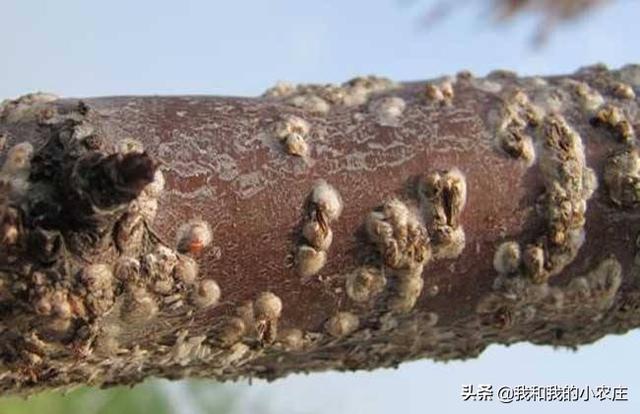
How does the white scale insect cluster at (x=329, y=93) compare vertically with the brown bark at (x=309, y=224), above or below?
above

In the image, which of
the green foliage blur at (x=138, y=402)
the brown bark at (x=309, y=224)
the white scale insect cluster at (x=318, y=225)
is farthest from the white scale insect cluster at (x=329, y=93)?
the green foliage blur at (x=138, y=402)

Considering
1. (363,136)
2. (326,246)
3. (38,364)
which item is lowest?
(38,364)

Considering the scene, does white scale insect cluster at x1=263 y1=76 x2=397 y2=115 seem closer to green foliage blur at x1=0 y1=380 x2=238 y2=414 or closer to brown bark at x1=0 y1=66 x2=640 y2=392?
brown bark at x1=0 y1=66 x2=640 y2=392

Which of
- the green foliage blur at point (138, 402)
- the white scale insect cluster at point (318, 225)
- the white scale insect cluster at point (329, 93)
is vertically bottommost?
the green foliage blur at point (138, 402)

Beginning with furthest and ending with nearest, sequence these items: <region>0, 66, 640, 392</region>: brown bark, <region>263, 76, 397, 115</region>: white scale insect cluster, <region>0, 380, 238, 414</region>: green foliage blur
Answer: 1. <region>0, 380, 238, 414</region>: green foliage blur
2. <region>263, 76, 397, 115</region>: white scale insect cluster
3. <region>0, 66, 640, 392</region>: brown bark

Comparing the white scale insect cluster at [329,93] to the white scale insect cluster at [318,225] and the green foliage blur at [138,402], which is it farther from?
the green foliage blur at [138,402]

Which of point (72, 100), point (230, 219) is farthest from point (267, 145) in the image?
point (72, 100)

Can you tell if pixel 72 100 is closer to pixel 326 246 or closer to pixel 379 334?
pixel 326 246

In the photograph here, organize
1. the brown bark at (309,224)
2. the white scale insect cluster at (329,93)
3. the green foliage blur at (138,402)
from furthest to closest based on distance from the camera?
1. the green foliage blur at (138,402)
2. the white scale insect cluster at (329,93)
3. the brown bark at (309,224)

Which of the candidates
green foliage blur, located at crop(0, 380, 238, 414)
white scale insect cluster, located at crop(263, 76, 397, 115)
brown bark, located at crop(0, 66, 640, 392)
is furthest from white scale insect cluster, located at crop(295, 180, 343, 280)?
green foliage blur, located at crop(0, 380, 238, 414)
